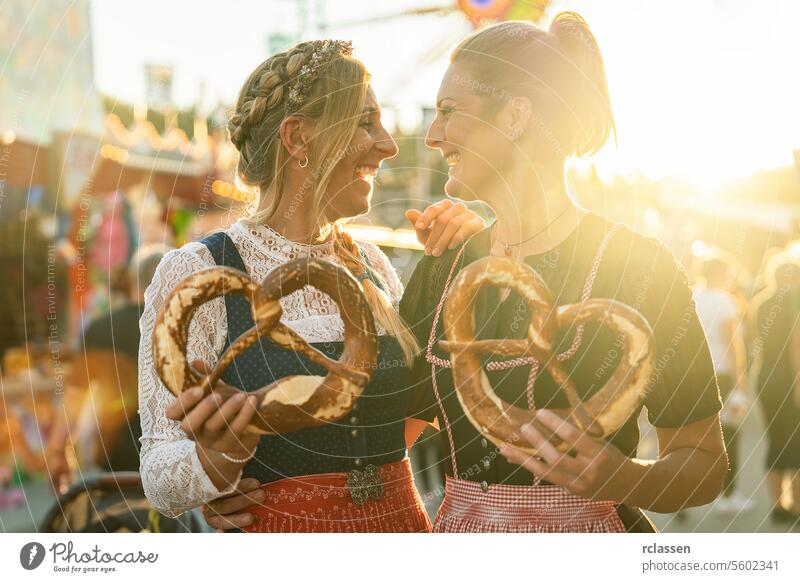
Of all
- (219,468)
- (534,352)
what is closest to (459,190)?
(534,352)

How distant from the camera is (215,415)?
2.03 metres

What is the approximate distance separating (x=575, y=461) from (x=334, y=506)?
751 mm

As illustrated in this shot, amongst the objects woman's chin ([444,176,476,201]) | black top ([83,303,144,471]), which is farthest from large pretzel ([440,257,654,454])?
black top ([83,303,144,471])

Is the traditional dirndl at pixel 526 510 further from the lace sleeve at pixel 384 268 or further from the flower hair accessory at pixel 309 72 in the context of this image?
the flower hair accessory at pixel 309 72

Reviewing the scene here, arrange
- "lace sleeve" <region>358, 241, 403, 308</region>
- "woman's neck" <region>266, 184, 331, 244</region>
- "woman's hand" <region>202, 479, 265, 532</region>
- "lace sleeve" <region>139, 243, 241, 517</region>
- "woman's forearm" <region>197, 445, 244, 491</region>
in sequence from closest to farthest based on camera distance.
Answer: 1. "woman's forearm" <region>197, 445, 244, 491</region>
2. "lace sleeve" <region>139, 243, 241, 517</region>
3. "woman's hand" <region>202, 479, 265, 532</region>
4. "woman's neck" <region>266, 184, 331, 244</region>
5. "lace sleeve" <region>358, 241, 403, 308</region>

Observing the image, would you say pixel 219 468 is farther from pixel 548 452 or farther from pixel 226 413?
pixel 548 452

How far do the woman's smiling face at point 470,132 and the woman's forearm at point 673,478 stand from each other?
0.76 meters

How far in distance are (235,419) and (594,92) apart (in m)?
1.14

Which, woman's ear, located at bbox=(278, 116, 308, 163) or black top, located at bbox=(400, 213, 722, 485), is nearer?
black top, located at bbox=(400, 213, 722, 485)

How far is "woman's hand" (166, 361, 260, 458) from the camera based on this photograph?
2.02m

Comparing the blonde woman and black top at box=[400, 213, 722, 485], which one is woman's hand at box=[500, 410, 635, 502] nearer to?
black top at box=[400, 213, 722, 485]

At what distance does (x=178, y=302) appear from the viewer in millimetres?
2082

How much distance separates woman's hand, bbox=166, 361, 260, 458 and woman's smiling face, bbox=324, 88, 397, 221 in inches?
25.7
